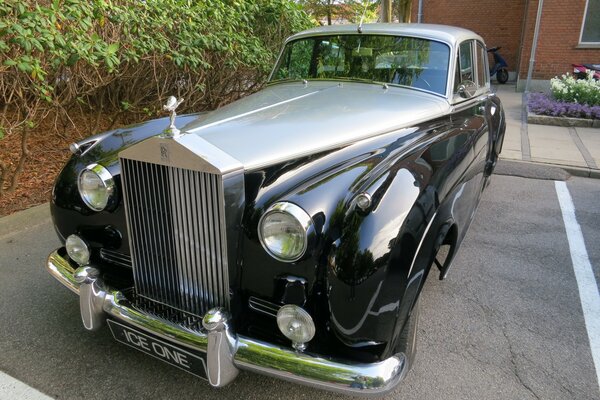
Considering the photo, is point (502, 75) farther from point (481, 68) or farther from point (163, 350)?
point (163, 350)

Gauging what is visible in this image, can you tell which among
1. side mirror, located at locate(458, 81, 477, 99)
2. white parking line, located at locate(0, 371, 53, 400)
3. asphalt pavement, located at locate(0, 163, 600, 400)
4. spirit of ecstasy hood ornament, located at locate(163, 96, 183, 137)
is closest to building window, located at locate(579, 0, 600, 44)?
asphalt pavement, located at locate(0, 163, 600, 400)

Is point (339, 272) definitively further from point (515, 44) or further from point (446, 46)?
point (515, 44)

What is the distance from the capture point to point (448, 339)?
2.59 m

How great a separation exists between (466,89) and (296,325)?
2489mm

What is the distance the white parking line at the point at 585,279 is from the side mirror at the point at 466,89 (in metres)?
1.57

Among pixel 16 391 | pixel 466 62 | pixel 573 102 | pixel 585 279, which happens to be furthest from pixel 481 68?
pixel 573 102

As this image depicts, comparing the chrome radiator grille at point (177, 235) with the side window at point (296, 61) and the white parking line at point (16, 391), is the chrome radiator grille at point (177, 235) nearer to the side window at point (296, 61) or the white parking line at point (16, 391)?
the white parking line at point (16, 391)

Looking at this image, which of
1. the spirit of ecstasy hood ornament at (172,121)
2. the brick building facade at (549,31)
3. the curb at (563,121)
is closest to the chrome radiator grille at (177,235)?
the spirit of ecstasy hood ornament at (172,121)

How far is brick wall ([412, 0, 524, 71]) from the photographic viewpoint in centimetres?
1382

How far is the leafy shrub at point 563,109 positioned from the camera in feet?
26.6

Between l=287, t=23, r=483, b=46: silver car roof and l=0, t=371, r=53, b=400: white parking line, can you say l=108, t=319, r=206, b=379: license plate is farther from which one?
l=287, t=23, r=483, b=46: silver car roof

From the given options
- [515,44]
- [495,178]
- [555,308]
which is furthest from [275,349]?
[515,44]

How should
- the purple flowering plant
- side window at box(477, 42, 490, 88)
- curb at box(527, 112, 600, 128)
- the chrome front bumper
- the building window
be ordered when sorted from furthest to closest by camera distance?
the building window → the purple flowering plant → curb at box(527, 112, 600, 128) → side window at box(477, 42, 490, 88) → the chrome front bumper

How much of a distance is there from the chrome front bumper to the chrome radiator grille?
0.15m
